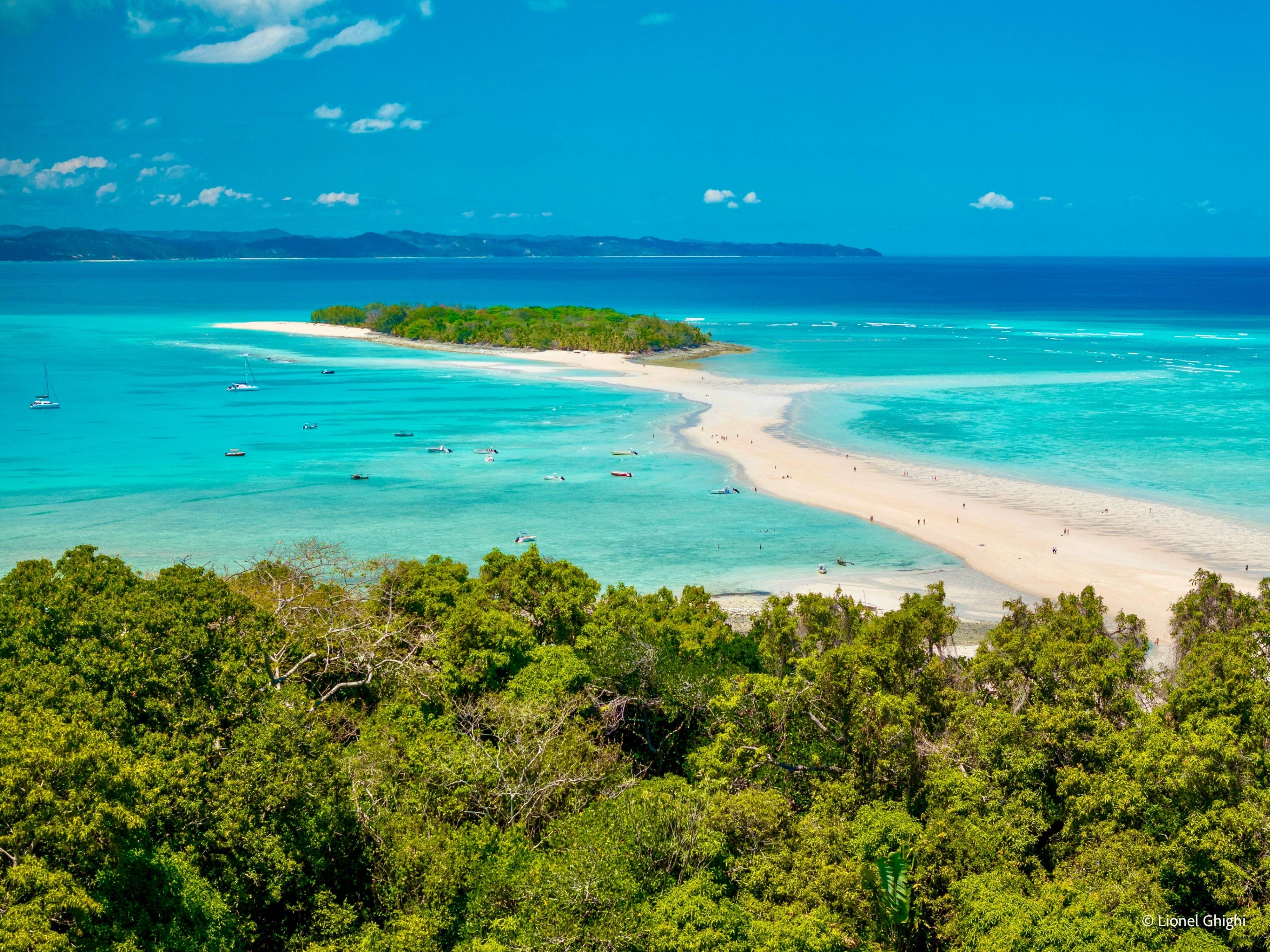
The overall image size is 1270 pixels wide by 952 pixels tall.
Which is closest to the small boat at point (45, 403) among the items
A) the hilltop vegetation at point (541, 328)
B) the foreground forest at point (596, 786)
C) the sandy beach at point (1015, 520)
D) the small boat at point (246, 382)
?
the small boat at point (246, 382)

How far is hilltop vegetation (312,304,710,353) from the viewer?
107m

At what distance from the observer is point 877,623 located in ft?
74.5

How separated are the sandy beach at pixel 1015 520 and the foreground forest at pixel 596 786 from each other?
591 inches

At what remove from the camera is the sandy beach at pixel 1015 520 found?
123 feet

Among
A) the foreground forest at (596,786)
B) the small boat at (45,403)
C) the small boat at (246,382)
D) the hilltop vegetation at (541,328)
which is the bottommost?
the foreground forest at (596,786)

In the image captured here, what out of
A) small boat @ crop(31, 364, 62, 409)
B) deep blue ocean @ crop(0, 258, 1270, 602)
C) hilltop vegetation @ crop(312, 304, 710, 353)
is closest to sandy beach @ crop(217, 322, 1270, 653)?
deep blue ocean @ crop(0, 258, 1270, 602)

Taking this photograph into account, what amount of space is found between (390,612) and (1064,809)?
45.9 feet

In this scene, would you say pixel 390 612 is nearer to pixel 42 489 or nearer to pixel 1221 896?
pixel 1221 896

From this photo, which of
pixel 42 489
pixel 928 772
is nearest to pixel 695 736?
pixel 928 772

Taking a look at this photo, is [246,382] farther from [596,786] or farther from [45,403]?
[596,786]

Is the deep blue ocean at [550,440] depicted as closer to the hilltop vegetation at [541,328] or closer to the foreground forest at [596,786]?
the hilltop vegetation at [541,328]

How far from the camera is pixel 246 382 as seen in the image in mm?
85250

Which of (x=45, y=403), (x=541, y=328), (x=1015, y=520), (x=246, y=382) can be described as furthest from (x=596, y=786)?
(x=541, y=328)

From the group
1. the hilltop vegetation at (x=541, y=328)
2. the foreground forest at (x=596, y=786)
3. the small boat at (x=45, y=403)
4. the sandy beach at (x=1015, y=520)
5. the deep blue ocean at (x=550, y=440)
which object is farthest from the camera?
the hilltop vegetation at (x=541, y=328)
